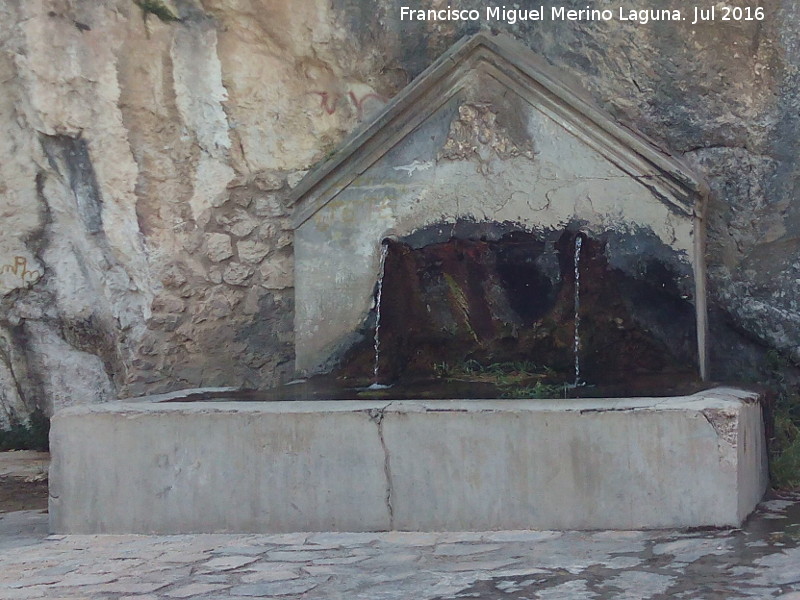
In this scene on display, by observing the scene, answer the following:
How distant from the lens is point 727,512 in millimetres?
3240

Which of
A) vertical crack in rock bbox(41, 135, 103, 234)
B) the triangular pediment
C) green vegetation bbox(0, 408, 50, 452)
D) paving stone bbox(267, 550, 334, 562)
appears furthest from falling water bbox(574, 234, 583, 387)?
green vegetation bbox(0, 408, 50, 452)

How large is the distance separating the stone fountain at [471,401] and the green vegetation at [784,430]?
11.0 inches

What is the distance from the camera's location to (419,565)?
3.00 metres

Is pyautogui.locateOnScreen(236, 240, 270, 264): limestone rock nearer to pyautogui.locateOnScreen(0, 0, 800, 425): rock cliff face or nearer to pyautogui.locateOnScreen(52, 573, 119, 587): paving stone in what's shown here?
pyautogui.locateOnScreen(0, 0, 800, 425): rock cliff face

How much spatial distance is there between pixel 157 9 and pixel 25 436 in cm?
260

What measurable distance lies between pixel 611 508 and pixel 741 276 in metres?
1.76

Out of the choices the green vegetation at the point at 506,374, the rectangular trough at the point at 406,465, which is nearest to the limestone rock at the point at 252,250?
the green vegetation at the point at 506,374

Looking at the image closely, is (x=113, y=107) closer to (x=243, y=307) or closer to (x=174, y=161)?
(x=174, y=161)

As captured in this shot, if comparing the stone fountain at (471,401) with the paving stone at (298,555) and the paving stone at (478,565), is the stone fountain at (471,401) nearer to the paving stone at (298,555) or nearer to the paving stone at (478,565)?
the paving stone at (298,555)

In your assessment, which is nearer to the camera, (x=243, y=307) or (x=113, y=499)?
(x=113, y=499)

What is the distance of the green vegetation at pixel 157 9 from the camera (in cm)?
483

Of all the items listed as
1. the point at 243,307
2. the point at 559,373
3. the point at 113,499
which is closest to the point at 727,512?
the point at 559,373

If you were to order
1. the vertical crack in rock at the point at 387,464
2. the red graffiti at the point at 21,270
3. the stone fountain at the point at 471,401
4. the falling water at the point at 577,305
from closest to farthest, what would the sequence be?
the stone fountain at the point at 471,401 < the vertical crack in rock at the point at 387,464 < the falling water at the point at 577,305 < the red graffiti at the point at 21,270

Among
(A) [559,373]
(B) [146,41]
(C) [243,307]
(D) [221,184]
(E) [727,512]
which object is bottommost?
(E) [727,512]
